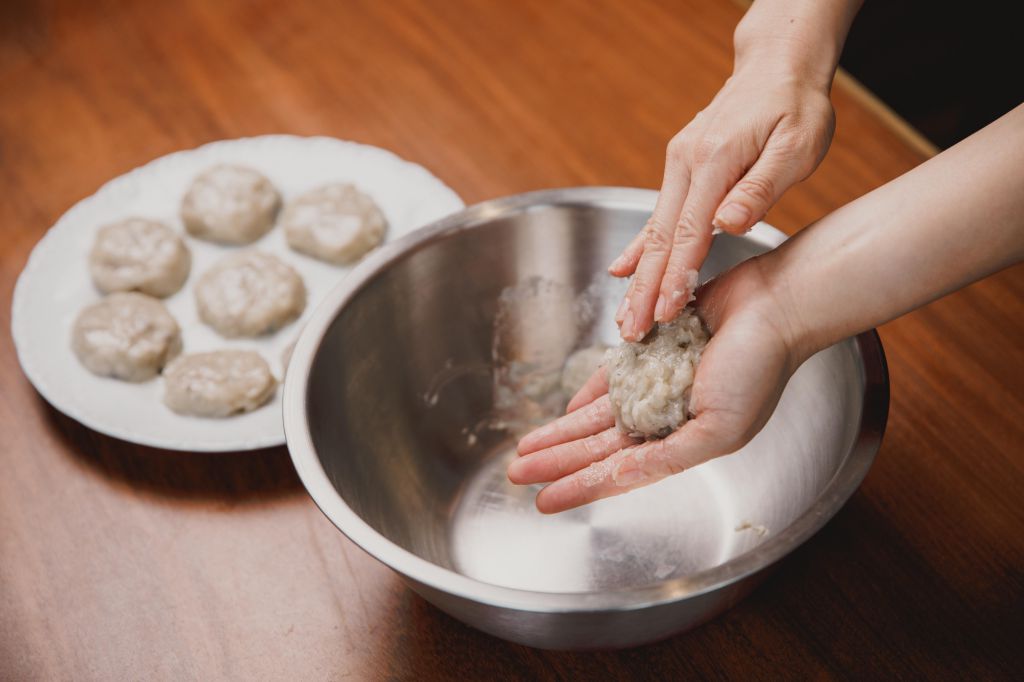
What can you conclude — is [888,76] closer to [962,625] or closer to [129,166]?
[962,625]

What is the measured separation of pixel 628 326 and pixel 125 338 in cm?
82

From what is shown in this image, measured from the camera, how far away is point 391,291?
1.14 m

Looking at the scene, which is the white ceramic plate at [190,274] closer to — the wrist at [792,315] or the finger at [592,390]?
the finger at [592,390]

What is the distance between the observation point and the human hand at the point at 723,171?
91 centimetres

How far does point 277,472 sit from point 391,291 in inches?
12.2

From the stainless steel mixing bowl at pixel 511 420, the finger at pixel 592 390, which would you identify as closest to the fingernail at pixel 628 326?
the finger at pixel 592 390

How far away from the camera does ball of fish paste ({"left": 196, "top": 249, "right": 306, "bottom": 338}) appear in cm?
140

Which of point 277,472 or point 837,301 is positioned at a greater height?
point 837,301

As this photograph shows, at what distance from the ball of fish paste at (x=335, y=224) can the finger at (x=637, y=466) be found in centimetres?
69

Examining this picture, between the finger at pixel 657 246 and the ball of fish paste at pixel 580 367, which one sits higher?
the finger at pixel 657 246

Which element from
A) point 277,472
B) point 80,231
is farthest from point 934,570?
point 80,231

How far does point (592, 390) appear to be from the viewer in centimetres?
110

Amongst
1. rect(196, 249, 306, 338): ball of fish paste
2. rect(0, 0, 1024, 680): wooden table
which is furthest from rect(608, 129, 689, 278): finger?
rect(196, 249, 306, 338): ball of fish paste

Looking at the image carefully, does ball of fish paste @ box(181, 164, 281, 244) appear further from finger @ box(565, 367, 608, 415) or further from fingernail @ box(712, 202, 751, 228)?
fingernail @ box(712, 202, 751, 228)
